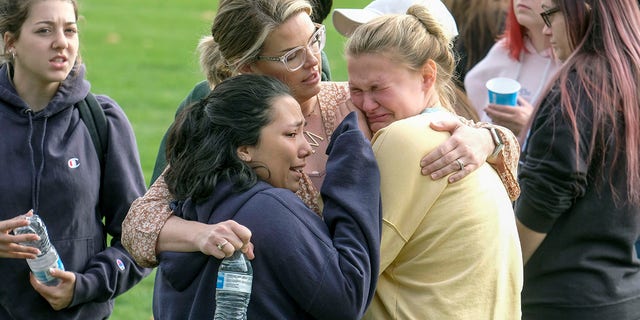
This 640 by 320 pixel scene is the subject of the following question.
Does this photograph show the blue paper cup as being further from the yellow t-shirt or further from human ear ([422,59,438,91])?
the yellow t-shirt

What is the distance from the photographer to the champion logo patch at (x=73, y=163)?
4238mm

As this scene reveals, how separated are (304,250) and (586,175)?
130cm

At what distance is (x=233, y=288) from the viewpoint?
2.95 metres

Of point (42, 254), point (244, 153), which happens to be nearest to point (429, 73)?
point (244, 153)

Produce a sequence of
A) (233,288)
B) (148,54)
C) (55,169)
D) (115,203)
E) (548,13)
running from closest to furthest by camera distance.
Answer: (233,288) < (548,13) < (55,169) < (115,203) < (148,54)

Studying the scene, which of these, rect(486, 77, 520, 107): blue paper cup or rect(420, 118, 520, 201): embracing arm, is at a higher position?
rect(420, 118, 520, 201): embracing arm

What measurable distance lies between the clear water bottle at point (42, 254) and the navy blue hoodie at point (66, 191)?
132 millimetres

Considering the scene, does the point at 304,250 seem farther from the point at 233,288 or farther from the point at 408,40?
the point at 408,40

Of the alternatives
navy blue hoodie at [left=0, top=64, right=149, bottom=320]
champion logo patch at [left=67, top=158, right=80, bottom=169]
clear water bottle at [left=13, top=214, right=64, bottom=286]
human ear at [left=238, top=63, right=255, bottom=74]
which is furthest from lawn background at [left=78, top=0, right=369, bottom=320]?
human ear at [left=238, top=63, right=255, bottom=74]

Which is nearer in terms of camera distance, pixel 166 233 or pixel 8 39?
pixel 166 233

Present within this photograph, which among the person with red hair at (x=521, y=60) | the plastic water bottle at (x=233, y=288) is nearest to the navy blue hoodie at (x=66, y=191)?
the plastic water bottle at (x=233, y=288)

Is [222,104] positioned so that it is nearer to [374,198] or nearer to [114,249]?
[374,198]

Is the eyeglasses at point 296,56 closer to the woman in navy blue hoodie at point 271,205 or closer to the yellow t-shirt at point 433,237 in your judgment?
the woman in navy blue hoodie at point 271,205

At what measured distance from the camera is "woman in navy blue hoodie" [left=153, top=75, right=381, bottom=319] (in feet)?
Answer: 9.93
